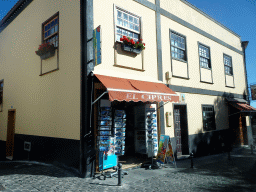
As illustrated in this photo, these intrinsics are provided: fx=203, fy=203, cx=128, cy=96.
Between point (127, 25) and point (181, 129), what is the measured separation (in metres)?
5.87

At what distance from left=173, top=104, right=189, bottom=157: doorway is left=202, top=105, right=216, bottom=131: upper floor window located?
6.17 feet

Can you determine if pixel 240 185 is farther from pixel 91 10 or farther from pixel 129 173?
pixel 91 10

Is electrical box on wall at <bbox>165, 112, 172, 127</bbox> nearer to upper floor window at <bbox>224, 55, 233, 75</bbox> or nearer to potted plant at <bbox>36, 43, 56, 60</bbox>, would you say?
potted plant at <bbox>36, 43, 56, 60</bbox>

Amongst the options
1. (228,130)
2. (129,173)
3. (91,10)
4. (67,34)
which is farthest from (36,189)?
(228,130)

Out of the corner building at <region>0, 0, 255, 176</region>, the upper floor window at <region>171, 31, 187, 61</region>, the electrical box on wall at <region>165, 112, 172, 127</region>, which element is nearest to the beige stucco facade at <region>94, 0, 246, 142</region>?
the corner building at <region>0, 0, 255, 176</region>

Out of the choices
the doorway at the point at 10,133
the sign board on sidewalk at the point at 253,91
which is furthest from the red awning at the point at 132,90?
the sign board on sidewalk at the point at 253,91

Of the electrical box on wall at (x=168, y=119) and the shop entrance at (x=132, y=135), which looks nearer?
the shop entrance at (x=132, y=135)

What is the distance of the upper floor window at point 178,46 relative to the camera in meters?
10.5

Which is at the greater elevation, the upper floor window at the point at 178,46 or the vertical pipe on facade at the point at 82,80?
the upper floor window at the point at 178,46

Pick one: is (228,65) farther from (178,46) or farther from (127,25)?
(127,25)

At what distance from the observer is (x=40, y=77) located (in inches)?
356

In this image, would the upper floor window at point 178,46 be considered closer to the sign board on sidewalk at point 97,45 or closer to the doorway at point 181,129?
the doorway at point 181,129

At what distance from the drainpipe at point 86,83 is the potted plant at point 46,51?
191cm

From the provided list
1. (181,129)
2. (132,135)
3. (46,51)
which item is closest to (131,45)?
(46,51)
